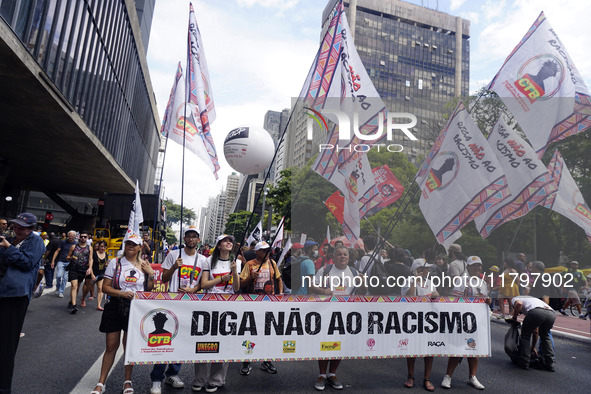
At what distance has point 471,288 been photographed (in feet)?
18.7

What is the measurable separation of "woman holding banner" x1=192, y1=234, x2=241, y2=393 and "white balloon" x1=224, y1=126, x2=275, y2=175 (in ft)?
10.1

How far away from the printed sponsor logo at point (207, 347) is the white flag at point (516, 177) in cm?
516

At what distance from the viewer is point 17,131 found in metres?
17.1

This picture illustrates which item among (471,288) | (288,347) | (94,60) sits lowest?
(288,347)

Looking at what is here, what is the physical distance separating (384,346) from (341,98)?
3653 mm

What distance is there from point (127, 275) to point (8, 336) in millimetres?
1147

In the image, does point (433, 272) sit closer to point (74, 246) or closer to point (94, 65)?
point (74, 246)

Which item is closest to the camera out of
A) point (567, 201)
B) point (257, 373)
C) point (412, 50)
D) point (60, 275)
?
point (257, 373)

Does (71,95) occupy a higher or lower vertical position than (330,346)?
higher

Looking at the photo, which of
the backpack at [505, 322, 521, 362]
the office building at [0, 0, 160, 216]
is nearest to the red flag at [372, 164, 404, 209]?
the backpack at [505, 322, 521, 362]

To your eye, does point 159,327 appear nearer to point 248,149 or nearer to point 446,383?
point 446,383

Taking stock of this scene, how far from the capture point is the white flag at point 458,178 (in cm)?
597

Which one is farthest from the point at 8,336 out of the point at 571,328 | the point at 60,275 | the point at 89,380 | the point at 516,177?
the point at 571,328

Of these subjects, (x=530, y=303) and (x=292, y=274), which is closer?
(x=530, y=303)
